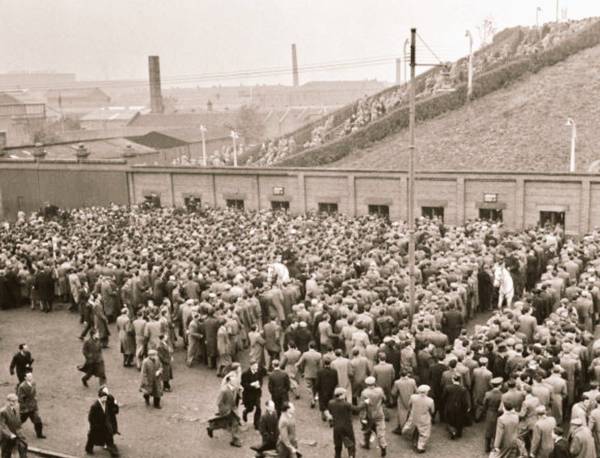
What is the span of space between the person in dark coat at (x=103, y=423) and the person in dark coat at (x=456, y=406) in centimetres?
619

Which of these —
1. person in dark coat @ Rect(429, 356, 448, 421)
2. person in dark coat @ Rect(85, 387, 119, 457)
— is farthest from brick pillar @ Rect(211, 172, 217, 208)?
person in dark coat @ Rect(429, 356, 448, 421)

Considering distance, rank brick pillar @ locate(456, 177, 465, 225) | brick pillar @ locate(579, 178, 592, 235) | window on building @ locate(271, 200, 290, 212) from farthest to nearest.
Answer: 1. window on building @ locate(271, 200, 290, 212)
2. brick pillar @ locate(456, 177, 465, 225)
3. brick pillar @ locate(579, 178, 592, 235)

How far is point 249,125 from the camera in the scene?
281ft

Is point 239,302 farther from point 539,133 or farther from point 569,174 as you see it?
point 539,133

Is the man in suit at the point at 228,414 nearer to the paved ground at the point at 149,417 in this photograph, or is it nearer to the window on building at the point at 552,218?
the paved ground at the point at 149,417

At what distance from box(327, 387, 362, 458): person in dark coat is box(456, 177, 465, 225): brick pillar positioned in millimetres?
20096

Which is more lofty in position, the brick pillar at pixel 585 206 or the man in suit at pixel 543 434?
the brick pillar at pixel 585 206

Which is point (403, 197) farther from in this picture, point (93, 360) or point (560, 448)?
point (560, 448)

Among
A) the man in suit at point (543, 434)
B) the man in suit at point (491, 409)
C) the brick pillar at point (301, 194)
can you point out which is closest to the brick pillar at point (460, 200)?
the brick pillar at point (301, 194)

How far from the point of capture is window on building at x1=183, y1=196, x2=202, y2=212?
3741 centimetres

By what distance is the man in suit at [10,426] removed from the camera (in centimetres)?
1282

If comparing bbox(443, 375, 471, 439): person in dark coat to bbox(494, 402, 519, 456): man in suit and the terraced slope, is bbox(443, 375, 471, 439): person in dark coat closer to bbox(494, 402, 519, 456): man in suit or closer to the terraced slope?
bbox(494, 402, 519, 456): man in suit

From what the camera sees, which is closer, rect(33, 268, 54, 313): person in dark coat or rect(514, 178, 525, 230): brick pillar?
rect(33, 268, 54, 313): person in dark coat

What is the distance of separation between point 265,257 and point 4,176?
87.3ft
